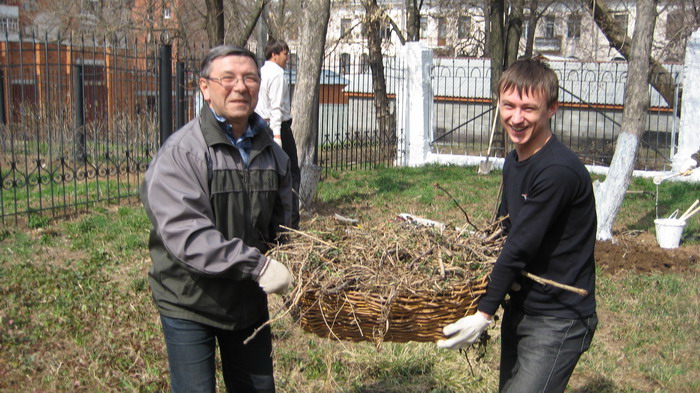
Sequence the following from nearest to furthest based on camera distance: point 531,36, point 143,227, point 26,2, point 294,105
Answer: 1. point 143,227
2. point 294,105
3. point 531,36
4. point 26,2

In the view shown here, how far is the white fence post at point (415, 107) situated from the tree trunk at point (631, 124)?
5.47 meters

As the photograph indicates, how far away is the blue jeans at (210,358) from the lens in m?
2.51

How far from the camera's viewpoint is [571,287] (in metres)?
2.35

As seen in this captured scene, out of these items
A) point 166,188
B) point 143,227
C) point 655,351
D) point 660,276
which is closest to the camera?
point 166,188

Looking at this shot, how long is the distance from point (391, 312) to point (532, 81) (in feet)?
3.01

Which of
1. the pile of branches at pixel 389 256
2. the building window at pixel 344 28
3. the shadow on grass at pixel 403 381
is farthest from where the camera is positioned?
the building window at pixel 344 28

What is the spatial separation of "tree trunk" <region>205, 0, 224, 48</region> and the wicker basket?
10626 millimetres

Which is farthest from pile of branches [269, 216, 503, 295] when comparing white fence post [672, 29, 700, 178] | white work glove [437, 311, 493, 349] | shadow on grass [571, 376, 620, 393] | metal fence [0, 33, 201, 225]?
white fence post [672, 29, 700, 178]

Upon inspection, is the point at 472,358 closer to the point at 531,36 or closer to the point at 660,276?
the point at 660,276

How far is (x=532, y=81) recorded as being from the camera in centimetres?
244

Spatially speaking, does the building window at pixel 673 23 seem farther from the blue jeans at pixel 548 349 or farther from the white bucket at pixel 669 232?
the blue jeans at pixel 548 349


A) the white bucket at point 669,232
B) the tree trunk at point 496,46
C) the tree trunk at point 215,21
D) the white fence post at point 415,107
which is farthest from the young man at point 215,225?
the tree trunk at point 496,46

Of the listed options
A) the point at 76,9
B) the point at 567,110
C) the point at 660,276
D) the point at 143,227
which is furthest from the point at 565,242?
the point at 76,9

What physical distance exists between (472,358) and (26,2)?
99.6 feet
